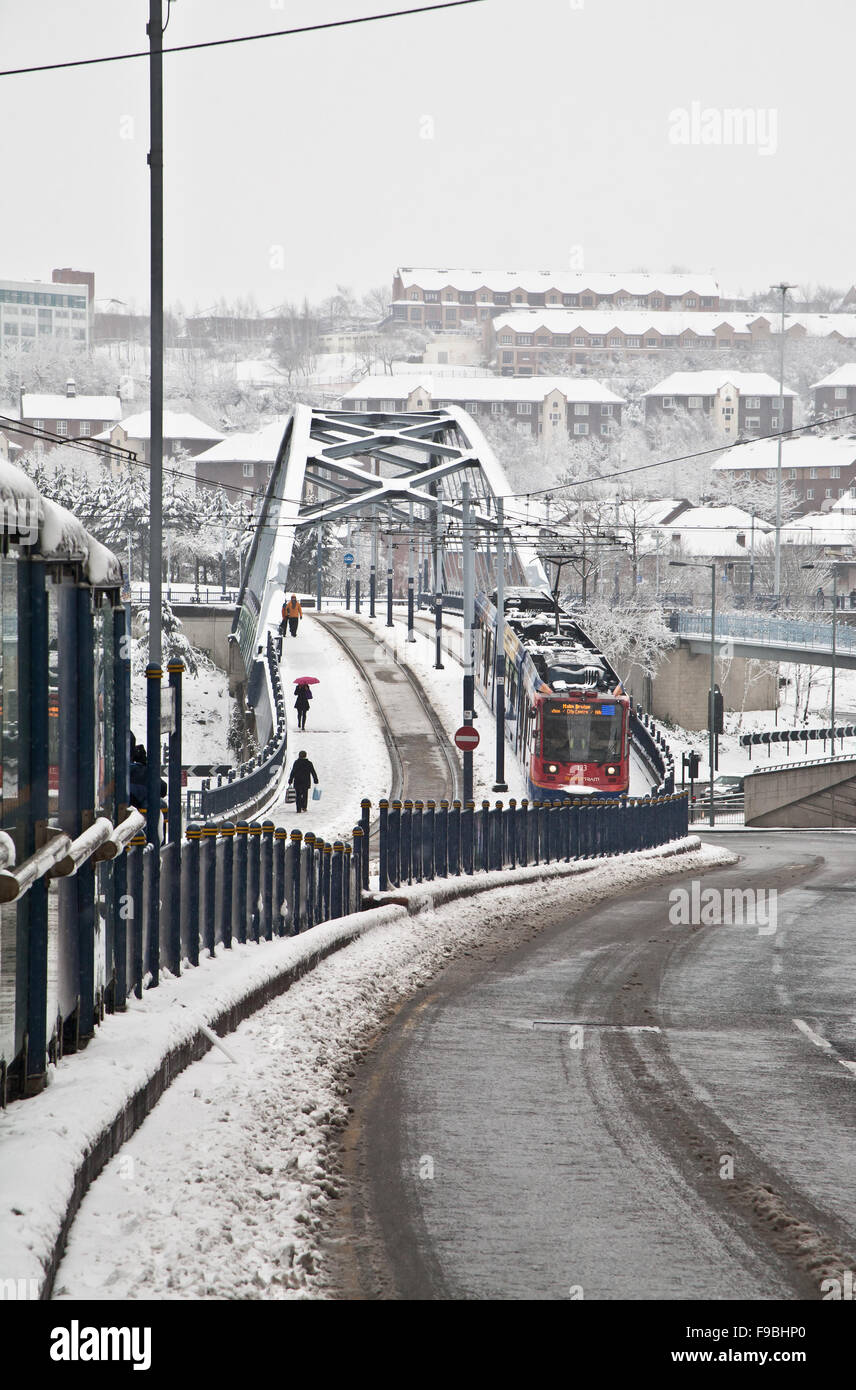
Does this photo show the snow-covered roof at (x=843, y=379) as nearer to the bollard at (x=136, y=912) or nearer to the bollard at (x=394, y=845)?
the bollard at (x=394, y=845)

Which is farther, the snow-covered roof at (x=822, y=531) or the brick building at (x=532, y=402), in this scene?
the brick building at (x=532, y=402)

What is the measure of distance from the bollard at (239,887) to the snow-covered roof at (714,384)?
590 feet

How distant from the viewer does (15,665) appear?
262 inches

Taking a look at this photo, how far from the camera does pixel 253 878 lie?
13008mm

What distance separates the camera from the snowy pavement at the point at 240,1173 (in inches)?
227

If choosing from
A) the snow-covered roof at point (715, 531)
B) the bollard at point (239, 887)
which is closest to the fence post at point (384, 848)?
the bollard at point (239, 887)

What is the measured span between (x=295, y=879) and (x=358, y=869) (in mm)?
3069

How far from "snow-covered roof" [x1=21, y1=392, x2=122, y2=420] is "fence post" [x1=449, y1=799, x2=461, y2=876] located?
429ft

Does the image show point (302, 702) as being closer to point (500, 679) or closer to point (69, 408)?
point (500, 679)

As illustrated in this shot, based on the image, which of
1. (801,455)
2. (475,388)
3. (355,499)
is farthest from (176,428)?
(355,499)

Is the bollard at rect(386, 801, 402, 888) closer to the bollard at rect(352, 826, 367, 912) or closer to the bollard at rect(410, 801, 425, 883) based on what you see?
the bollard at rect(410, 801, 425, 883)

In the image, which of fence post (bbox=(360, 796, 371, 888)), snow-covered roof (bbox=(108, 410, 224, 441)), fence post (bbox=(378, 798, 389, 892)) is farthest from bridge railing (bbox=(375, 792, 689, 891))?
snow-covered roof (bbox=(108, 410, 224, 441))
